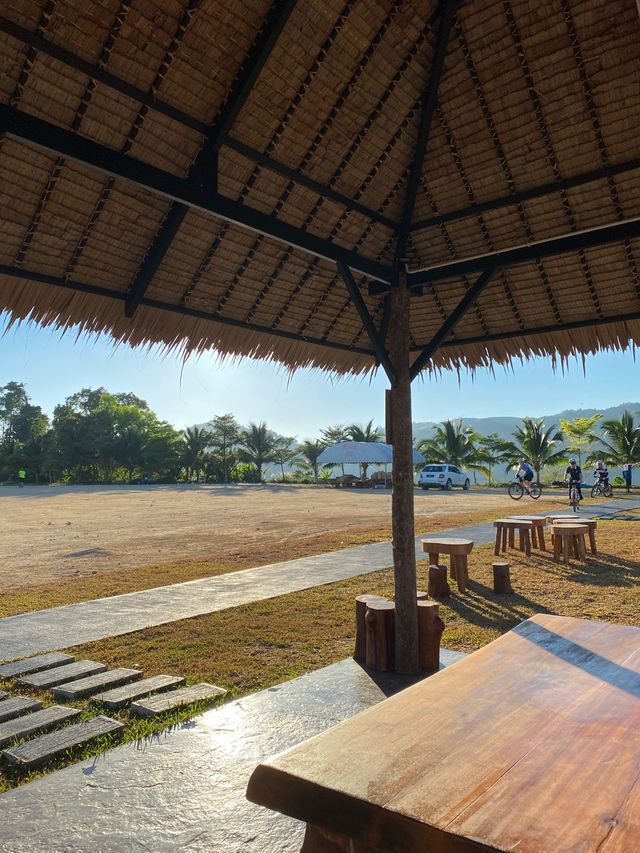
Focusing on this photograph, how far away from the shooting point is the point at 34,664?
4332 millimetres

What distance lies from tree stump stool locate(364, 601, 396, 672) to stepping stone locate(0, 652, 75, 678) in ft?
7.42

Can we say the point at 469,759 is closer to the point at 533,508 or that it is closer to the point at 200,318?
the point at 200,318

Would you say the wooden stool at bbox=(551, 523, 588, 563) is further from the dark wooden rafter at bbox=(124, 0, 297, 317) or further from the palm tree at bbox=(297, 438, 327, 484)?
the palm tree at bbox=(297, 438, 327, 484)

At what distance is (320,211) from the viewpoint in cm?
434

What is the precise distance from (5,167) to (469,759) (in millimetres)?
3617

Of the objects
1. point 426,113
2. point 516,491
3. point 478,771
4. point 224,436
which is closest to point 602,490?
point 516,491

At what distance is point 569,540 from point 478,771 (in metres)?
8.65

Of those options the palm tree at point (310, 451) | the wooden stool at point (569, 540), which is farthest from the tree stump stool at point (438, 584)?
the palm tree at point (310, 451)

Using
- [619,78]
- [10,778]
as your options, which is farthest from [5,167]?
[619,78]

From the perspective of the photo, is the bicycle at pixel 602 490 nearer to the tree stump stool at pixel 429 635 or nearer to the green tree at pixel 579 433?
the green tree at pixel 579 433

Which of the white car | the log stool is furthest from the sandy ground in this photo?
the white car

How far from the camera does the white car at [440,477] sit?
33719 millimetres

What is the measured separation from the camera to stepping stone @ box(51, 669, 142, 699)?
3785mm

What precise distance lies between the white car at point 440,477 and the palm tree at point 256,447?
60.7 feet
